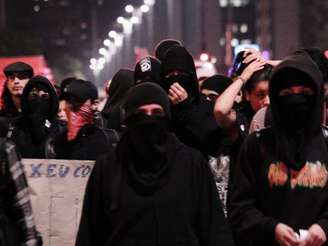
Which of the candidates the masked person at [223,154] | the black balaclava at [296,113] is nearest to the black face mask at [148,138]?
the black balaclava at [296,113]

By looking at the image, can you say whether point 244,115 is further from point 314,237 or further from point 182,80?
point 314,237

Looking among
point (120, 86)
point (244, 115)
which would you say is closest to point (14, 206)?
point (244, 115)

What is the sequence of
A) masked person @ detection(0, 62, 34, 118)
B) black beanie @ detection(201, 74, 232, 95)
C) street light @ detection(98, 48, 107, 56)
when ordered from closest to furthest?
1. black beanie @ detection(201, 74, 232, 95)
2. masked person @ detection(0, 62, 34, 118)
3. street light @ detection(98, 48, 107, 56)

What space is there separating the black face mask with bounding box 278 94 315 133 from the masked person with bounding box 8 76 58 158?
2468 millimetres

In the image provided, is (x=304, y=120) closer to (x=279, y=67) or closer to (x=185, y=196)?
(x=279, y=67)

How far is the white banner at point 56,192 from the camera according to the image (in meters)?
6.92

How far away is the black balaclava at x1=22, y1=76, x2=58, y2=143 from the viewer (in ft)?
26.3

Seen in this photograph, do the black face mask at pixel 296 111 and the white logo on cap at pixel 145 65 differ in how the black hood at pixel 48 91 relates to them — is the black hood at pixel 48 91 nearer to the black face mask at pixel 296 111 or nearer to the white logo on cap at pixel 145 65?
the white logo on cap at pixel 145 65

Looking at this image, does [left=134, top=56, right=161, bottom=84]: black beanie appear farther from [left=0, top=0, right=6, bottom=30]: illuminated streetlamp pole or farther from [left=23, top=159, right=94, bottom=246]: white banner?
[left=0, top=0, right=6, bottom=30]: illuminated streetlamp pole

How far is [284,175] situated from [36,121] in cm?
303

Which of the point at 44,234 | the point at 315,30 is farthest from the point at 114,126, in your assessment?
the point at 315,30

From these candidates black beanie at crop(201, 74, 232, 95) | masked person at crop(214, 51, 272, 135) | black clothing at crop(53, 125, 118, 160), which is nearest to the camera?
masked person at crop(214, 51, 272, 135)

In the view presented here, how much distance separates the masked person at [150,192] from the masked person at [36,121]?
205 centimetres

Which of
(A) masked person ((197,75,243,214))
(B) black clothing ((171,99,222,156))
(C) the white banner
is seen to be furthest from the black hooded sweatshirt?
(C) the white banner
